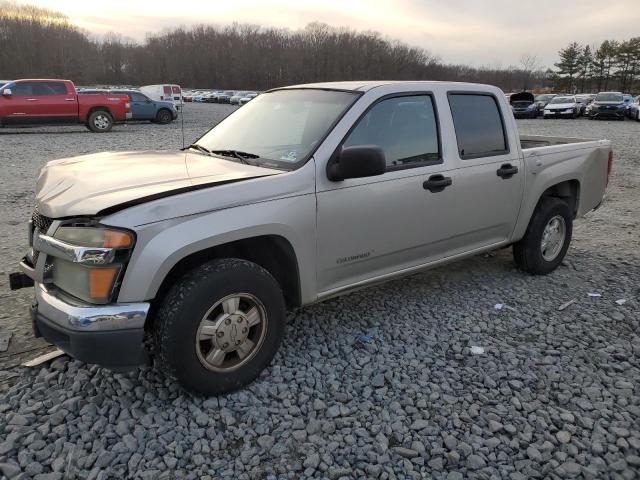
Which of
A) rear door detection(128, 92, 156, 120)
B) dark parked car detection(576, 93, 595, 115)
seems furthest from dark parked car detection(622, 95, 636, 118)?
rear door detection(128, 92, 156, 120)

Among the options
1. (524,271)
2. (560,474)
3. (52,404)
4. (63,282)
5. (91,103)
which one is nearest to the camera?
(560,474)

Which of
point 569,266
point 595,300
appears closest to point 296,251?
point 595,300

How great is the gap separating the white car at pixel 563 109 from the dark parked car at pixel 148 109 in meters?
22.1

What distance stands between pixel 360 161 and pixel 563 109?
3201cm

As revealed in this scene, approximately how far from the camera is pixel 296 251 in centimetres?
316

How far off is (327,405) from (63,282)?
1.60 metres

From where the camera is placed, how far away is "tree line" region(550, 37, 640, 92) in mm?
73562

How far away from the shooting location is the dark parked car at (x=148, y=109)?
22.3m

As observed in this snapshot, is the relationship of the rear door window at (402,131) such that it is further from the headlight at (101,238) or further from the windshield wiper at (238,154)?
the headlight at (101,238)

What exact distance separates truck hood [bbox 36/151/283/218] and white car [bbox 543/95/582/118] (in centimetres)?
3186

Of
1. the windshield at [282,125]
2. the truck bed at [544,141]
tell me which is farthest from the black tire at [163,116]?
the windshield at [282,125]

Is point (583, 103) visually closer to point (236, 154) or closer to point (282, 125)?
point (282, 125)

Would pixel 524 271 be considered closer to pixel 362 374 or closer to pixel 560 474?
pixel 362 374

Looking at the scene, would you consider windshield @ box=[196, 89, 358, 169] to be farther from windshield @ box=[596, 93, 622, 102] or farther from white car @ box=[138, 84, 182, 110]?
windshield @ box=[596, 93, 622, 102]
